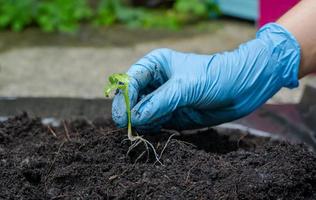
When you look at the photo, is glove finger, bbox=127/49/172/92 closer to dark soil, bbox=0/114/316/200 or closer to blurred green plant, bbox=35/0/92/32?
dark soil, bbox=0/114/316/200

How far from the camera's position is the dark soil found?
0.97m

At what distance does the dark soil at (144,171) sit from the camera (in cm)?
97

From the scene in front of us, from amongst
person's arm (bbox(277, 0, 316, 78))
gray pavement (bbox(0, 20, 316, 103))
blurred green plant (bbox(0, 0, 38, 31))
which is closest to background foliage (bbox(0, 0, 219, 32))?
blurred green plant (bbox(0, 0, 38, 31))

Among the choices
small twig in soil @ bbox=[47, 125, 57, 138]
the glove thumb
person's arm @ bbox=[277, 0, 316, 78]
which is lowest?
small twig in soil @ bbox=[47, 125, 57, 138]

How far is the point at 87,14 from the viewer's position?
Answer: 3811 mm

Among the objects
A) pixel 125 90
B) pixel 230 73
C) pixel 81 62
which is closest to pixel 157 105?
pixel 125 90

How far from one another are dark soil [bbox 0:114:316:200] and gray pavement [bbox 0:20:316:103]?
1.51 m

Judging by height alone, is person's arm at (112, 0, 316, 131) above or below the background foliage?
above

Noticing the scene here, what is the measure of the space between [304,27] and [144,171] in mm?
526

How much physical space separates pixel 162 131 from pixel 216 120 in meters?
0.14

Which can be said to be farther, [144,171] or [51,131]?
[51,131]

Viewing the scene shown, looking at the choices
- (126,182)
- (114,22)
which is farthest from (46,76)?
(126,182)

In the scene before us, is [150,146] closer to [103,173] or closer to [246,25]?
[103,173]

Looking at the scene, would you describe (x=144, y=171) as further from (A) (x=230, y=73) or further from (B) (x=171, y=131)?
(A) (x=230, y=73)
